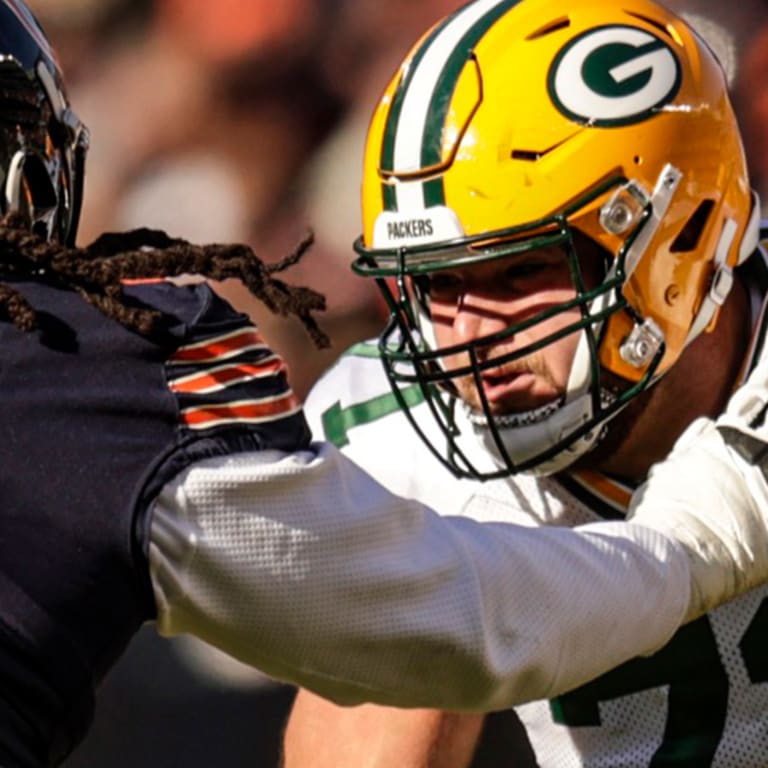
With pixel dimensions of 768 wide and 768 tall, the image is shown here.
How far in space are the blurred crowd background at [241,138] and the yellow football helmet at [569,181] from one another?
0.50 meters

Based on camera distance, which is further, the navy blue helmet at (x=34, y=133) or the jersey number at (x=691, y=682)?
the jersey number at (x=691, y=682)

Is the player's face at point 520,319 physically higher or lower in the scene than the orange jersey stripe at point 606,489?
higher

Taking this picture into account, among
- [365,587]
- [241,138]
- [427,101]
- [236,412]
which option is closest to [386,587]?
[365,587]

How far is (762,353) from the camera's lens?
5.18 ft

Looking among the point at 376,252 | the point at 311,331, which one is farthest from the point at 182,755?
the point at 311,331

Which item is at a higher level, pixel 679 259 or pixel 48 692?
pixel 679 259

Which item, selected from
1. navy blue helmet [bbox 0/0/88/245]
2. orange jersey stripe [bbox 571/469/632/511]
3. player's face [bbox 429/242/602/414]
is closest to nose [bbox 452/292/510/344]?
player's face [bbox 429/242/602/414]

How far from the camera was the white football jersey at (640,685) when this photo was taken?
1604 millimetres

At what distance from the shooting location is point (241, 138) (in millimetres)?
2113

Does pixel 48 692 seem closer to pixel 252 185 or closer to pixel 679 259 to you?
pixel 679 259

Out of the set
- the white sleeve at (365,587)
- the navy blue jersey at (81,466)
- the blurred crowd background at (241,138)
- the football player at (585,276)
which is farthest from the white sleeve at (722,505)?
the blurred crowd background at (241,138)

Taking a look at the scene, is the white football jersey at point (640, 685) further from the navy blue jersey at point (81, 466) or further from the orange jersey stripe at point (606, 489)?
the navy blue jersey at point (81, 466)

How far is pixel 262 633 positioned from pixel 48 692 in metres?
0.13

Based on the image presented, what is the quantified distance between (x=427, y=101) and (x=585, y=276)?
0.76ft
